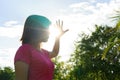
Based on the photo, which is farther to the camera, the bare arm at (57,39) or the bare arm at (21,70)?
the bare arm at (57,39)

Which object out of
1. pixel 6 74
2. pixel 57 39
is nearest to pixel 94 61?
pixel 57 39

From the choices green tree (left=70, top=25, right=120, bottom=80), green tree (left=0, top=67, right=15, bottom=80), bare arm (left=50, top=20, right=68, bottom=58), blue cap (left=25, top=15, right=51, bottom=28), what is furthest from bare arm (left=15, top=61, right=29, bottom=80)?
green tree (left=0, top=67, right=15, bottom=80)

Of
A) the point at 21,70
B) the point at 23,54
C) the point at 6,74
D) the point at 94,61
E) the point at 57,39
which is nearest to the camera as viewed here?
the point at 21,70

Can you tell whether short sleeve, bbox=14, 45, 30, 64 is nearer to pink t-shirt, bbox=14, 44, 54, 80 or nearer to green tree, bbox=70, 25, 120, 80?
pink t-shirt, bbox=14, 44, 54, 80

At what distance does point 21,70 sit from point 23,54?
29 centimetres

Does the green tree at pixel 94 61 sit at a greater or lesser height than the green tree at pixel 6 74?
greater

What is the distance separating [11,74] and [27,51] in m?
128

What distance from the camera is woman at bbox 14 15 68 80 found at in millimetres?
5023

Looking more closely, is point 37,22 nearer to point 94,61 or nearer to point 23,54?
point 23,54

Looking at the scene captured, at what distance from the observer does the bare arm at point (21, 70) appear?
491 centimetres

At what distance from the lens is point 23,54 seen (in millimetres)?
5137

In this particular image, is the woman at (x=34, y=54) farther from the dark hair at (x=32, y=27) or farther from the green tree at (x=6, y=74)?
the green tree at (x=6, y=74)

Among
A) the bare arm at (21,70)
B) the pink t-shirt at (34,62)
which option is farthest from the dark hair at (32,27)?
the bare arm at (21,70)

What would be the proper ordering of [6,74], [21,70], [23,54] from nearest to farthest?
[21,70]
[23,54]
[6,74]
